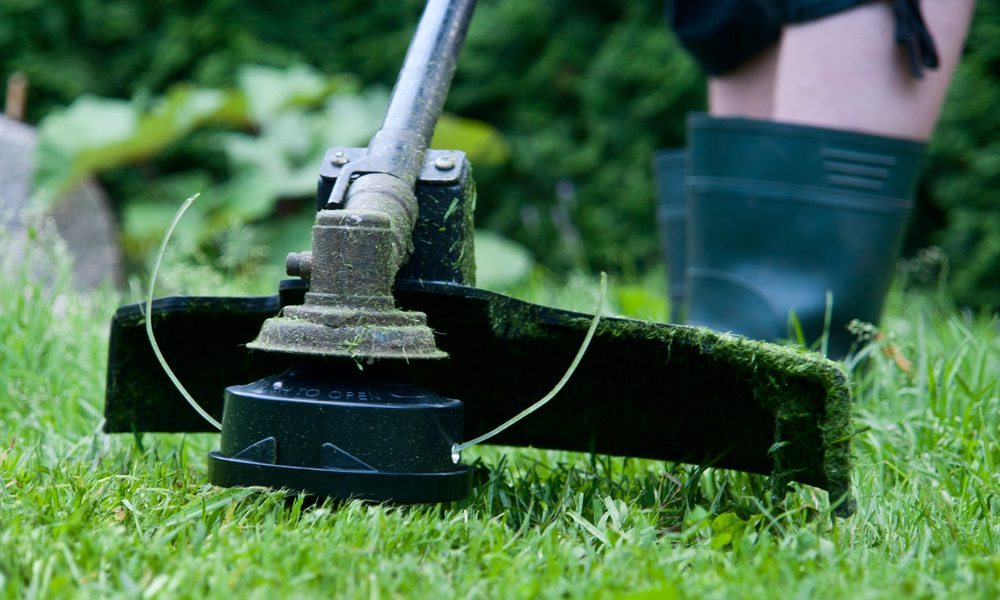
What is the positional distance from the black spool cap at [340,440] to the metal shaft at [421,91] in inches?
11.8

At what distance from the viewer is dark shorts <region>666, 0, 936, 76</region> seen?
7.48ft

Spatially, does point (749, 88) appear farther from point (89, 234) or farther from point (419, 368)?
point (89, 234)

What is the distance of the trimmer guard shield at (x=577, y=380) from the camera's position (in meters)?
1.19

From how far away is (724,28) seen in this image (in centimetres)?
239

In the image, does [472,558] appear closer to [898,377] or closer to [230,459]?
[230,459]

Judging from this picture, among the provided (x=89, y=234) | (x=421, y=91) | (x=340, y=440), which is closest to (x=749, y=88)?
(x=421, y=91)

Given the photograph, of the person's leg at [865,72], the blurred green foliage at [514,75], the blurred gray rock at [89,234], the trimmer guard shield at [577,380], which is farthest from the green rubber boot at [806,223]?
the blurred gray rock at [89,234]

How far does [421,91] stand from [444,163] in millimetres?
161

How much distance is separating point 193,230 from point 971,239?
10.9ft

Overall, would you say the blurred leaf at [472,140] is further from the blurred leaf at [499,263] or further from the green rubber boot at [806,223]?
the green rubber boot at [806,223]

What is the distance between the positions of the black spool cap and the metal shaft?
298mm

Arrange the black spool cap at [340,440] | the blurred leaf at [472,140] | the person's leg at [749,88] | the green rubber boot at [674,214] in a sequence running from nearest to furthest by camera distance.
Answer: the black spool cap at [340,440] → the person's leg at [749,88] → the green rubber boot at [674,214] → the blurred leaf at [472,140]

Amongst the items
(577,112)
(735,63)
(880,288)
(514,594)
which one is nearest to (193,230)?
(577,112)

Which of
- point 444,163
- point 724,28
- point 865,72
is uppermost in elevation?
point 724,28
